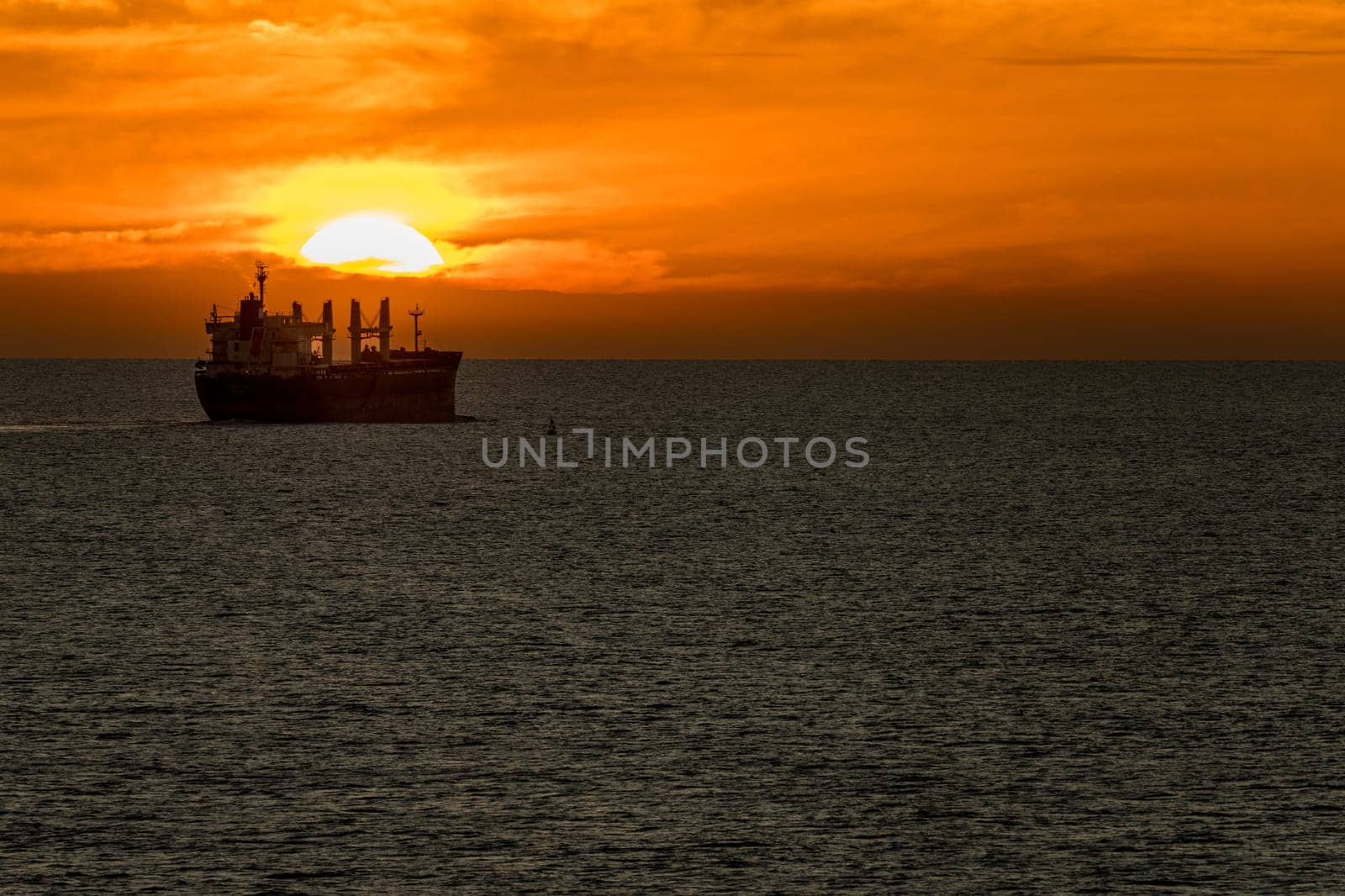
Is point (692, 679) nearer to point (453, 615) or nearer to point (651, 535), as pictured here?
point (453, 615)

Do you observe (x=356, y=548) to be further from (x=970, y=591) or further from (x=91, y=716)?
(x=91, y=716)

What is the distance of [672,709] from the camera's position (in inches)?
1598

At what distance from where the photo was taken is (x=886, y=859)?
28875 millimetres

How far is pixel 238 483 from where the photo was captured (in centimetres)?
12344

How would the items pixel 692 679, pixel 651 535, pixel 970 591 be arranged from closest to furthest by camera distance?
pixel 692 679 → pixel 970 591 → pixel 651 535

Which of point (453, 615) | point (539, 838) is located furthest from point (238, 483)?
point (539, 838)

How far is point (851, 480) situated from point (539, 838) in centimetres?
10198

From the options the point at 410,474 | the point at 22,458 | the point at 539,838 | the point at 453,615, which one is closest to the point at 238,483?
the point at 410,474

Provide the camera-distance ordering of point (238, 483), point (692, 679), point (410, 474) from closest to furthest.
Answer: point (692, 679) → point (238, 483) → point (410, 474)

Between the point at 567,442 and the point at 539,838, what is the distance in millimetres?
164836

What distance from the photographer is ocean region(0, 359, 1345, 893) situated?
29.0 m

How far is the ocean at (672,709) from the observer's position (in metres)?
29.0

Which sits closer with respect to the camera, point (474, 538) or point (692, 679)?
point (692, 679)

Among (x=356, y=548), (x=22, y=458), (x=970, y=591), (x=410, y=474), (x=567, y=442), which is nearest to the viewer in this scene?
(x=970, y=591)
